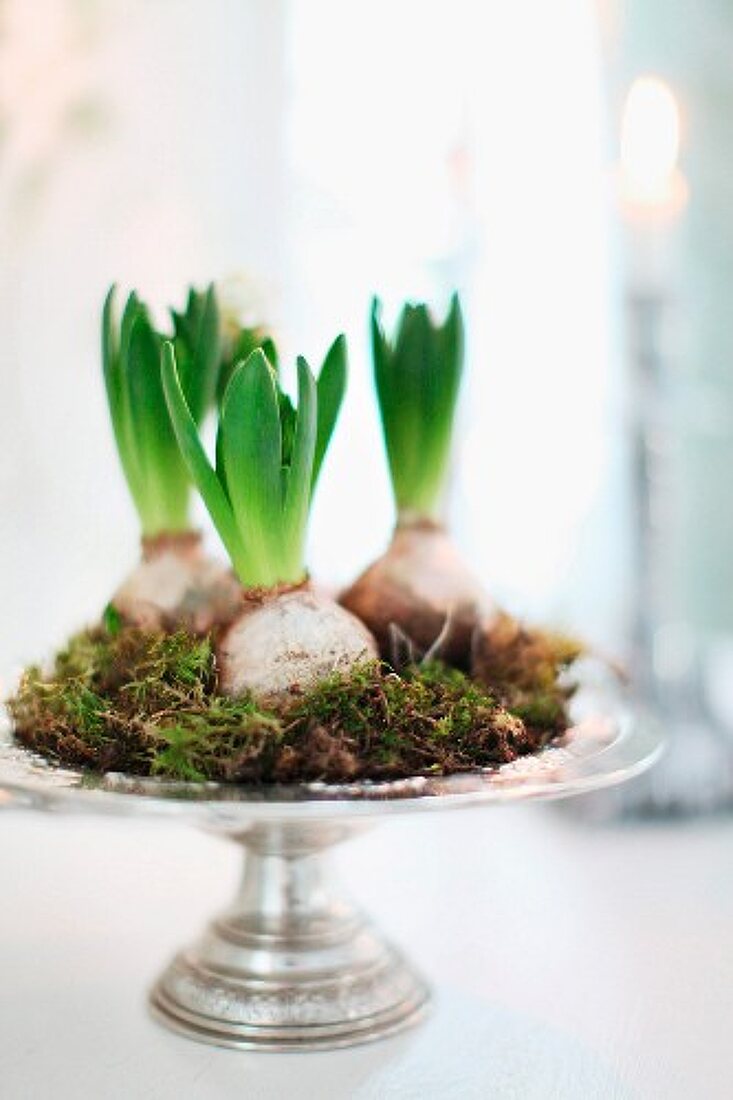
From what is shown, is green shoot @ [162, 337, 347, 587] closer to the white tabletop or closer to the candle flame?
the white tabletop

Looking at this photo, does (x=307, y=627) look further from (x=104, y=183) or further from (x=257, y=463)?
(x=104, y=183)

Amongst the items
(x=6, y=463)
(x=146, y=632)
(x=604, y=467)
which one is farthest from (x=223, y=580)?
(x=604, y=467)

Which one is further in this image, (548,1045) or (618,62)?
(618,62)

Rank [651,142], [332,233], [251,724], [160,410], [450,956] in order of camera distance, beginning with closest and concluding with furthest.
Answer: [251,724] → [160,410] → [450,956] → [651,142] → [332,233]

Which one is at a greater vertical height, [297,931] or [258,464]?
[258,464]

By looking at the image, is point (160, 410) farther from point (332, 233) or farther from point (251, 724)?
point (332, 233)

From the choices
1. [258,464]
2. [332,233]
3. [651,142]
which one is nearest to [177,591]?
[258,464]

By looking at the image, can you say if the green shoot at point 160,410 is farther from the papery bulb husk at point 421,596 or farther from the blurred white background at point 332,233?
the blurred white background at point 332,233
